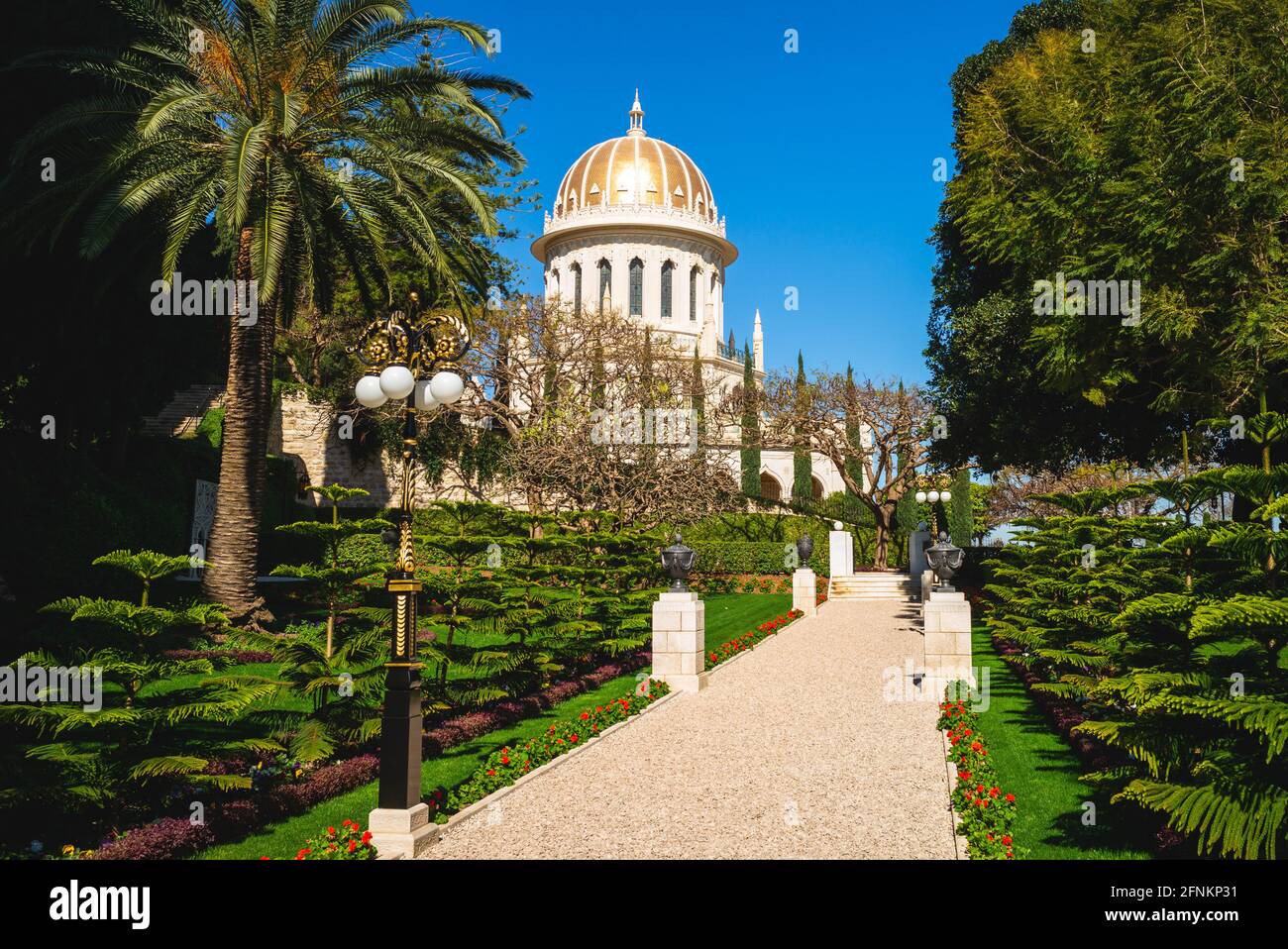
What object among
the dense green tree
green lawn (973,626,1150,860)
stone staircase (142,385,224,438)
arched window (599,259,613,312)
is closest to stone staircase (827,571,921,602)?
the dense green tree

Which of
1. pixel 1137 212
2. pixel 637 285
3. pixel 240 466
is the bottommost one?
pixel 240 466

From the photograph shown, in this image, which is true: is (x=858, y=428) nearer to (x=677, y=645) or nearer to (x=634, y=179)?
(x=677, y=645)

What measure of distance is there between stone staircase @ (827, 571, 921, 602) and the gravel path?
17.2m

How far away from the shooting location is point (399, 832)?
6.71 m

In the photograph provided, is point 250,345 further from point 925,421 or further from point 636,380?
point 925,421

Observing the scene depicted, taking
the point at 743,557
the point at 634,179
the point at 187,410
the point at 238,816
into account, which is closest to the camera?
the point at 238,816

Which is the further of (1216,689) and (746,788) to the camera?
(746,788)

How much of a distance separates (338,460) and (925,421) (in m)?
23.7

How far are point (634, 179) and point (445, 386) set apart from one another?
61.3 m

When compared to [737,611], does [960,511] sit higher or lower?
higher

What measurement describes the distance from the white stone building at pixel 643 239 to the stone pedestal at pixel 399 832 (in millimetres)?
56320

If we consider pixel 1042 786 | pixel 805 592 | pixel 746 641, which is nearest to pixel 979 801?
pixel 1042 786

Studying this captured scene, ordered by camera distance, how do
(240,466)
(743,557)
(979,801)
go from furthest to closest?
1. (743,557)
2. (240,466)
3. (979,801)
